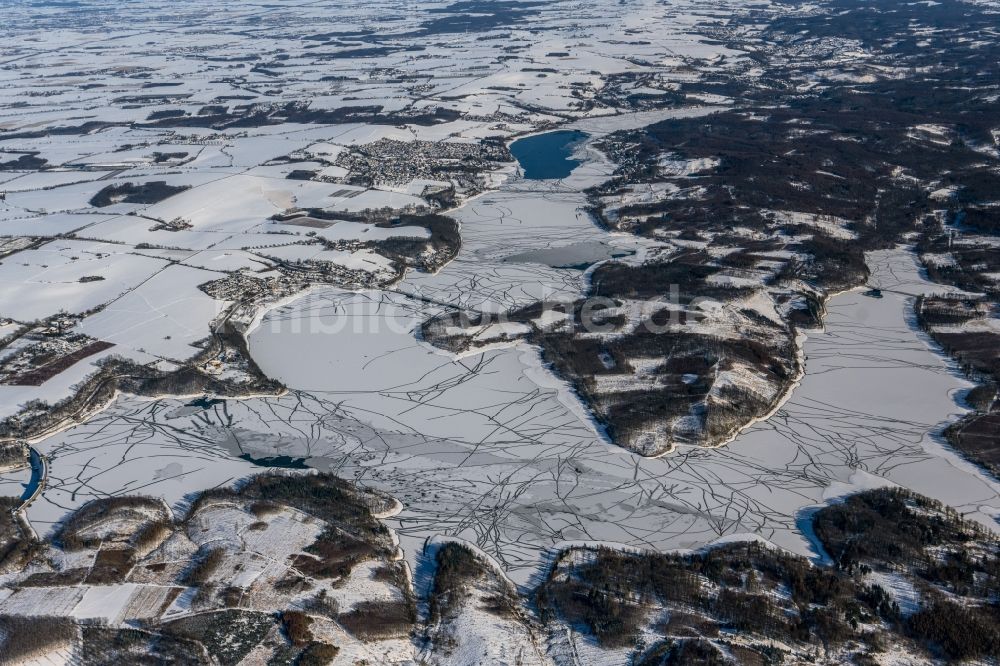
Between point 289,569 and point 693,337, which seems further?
point 693,337

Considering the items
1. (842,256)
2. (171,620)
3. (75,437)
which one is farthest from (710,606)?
(842,256)

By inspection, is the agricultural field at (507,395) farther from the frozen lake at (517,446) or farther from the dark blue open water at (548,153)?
the dark blue open water at (548,153)

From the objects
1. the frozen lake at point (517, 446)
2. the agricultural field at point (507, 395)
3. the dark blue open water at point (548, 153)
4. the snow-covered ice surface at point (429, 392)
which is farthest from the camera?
the dark blue open water at point (548, 153)

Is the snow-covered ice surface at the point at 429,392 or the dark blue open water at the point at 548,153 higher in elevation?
the dark blue open water at the point at 548,153

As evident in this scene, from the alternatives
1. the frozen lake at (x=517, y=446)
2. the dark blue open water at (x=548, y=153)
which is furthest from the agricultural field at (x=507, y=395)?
the dark blue open water at (x=548, y=153)

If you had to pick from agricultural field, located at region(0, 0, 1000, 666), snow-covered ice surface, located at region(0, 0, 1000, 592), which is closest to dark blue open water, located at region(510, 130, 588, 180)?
agricultural field, located at region(0, 0, 1000, 666)

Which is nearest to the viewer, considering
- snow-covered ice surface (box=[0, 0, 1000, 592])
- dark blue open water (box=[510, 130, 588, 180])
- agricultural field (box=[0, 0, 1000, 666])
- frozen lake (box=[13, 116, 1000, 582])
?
agricultural field (box=[0, 0, 1000, 666])

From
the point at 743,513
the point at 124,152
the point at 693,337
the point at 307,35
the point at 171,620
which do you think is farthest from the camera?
the point at 307,35

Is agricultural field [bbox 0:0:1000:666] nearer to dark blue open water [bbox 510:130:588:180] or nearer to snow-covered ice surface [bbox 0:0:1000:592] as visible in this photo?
snow-covered ice surface [bbox 0:0:1000:592]

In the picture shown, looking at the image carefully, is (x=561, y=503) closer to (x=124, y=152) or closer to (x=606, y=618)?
(x=606, y=618)
